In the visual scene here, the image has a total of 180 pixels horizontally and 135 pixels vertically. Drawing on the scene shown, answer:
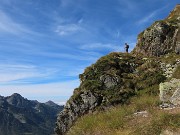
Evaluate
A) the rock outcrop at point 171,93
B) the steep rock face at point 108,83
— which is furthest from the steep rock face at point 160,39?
the rock outcrop at point 171,93

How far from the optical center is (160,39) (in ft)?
131

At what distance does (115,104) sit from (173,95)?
834 cm

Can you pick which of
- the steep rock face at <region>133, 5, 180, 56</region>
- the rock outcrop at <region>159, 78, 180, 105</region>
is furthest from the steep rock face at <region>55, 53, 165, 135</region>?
the rock outcrop at <region>159, 78, 180, 105</region>

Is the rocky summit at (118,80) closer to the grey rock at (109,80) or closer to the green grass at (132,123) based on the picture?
the grey rock at (109,80)

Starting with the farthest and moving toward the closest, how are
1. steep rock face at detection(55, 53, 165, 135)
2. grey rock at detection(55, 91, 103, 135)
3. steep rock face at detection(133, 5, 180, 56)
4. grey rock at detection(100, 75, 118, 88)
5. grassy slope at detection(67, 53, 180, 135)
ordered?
steep rock face at detection(133, 5, 180, 56)
grey rock at detection(100, 75, 118, 88)
grey rock at detection(55, 91, 103, 135)
steep rock face at detection(55, 53, 165, 135)
grassy slope at detection(67, 53, 180, 135)

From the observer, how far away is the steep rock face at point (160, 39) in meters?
38.3

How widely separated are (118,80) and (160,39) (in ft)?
43.7

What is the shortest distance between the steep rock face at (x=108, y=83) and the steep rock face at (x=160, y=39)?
4.91 metres

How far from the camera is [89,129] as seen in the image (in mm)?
17359

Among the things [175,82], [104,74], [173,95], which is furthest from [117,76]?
[173,95]

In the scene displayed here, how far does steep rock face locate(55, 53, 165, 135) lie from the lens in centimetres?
2800

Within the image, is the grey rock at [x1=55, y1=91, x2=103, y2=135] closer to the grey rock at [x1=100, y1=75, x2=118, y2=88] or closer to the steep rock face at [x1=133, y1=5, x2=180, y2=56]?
the grey rock at [x1=100, y1=75, x2=118, y2=88]

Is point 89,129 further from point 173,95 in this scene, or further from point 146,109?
point 173,95

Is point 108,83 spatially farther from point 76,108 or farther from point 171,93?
point 171,93
